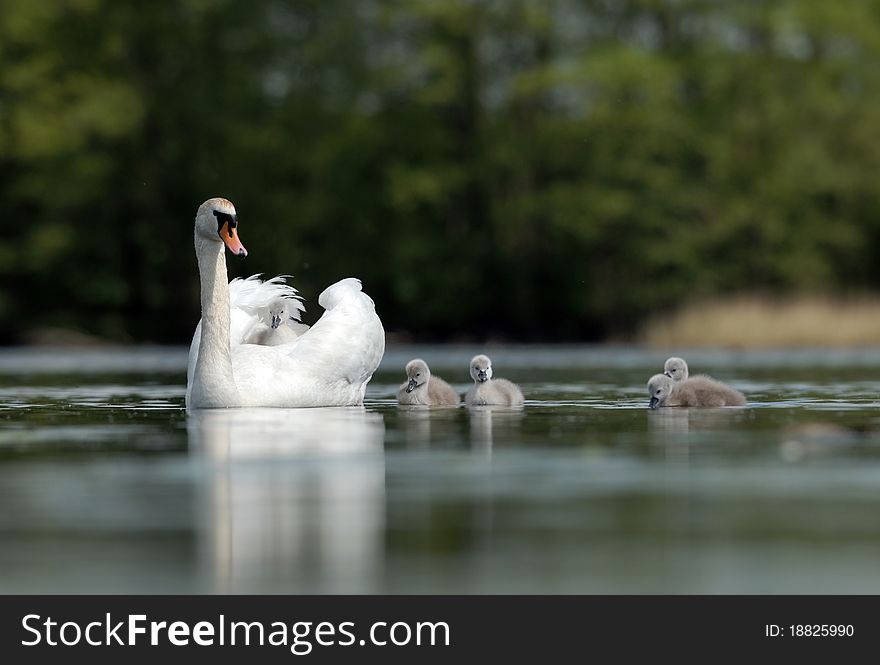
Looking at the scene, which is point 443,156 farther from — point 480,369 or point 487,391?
point 487,391

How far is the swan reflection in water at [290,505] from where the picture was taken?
677 cm

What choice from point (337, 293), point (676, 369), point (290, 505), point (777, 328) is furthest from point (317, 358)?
point (777, 328)

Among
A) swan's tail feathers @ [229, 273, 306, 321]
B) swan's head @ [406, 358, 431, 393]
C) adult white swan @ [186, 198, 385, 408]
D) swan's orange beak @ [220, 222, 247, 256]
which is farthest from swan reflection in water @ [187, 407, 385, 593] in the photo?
swan's tail feathers @ [229, 273, 306, 321]

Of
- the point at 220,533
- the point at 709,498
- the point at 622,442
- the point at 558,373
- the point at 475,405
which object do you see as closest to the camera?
the point at 220,533

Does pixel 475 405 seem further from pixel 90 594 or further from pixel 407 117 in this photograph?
pixel 407 117

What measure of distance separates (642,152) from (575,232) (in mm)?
2634

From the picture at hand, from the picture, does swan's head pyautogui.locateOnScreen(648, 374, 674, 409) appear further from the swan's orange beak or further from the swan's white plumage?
the swan's orange beak

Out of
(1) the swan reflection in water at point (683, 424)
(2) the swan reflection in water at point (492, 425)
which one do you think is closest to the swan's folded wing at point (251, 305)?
(2) the swan reflection in water at point (492, 425)

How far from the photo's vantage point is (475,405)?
52.0 feet

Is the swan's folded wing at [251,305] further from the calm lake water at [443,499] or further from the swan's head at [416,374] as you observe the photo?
the swan's head at [416,374]

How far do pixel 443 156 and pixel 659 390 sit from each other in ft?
113

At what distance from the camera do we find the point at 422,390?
1612 cm

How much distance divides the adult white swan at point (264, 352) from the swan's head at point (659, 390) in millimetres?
2249

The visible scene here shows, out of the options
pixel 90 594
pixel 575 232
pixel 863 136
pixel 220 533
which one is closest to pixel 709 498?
pixel 220 533
